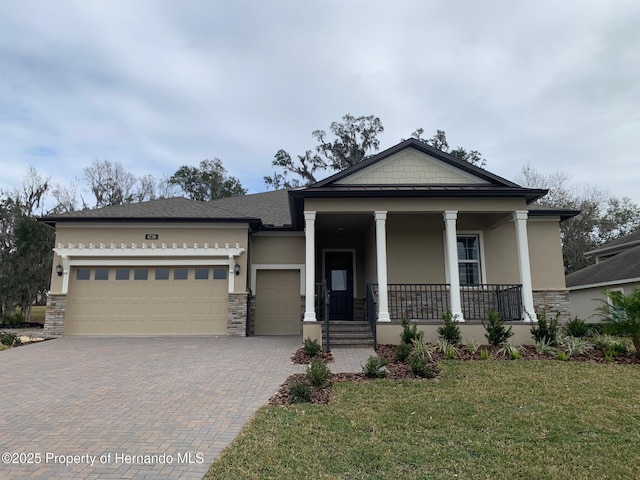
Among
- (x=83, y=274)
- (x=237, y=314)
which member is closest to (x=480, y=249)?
(x=237, y=314)

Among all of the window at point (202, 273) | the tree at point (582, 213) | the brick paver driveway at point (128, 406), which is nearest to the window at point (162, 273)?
the window at point (202, 273)

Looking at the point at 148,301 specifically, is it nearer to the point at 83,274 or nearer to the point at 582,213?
Answer: the point at 83,274

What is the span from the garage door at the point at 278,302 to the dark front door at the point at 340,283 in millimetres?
1213

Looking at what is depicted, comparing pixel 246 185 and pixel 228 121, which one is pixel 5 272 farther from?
pixel 246 185

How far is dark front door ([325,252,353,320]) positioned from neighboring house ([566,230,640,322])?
366 inches

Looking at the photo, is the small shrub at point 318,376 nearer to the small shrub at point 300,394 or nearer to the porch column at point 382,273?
the small shrub at point 300,394

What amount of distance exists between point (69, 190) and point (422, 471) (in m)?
30.1

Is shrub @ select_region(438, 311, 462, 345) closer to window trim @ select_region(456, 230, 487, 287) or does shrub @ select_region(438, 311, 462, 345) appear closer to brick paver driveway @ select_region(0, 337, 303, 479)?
window trim @ select_region(456, 230, 487, 287)

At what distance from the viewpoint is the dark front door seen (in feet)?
42.9

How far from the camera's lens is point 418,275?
11.5 meters

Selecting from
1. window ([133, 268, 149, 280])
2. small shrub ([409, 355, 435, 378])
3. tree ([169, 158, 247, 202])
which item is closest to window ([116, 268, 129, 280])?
window ([133, 268, 149, 280])

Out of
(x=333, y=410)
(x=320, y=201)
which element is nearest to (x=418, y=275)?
(x=320, y=201)

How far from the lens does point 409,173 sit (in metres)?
11.0

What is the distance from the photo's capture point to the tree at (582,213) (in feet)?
87.9
